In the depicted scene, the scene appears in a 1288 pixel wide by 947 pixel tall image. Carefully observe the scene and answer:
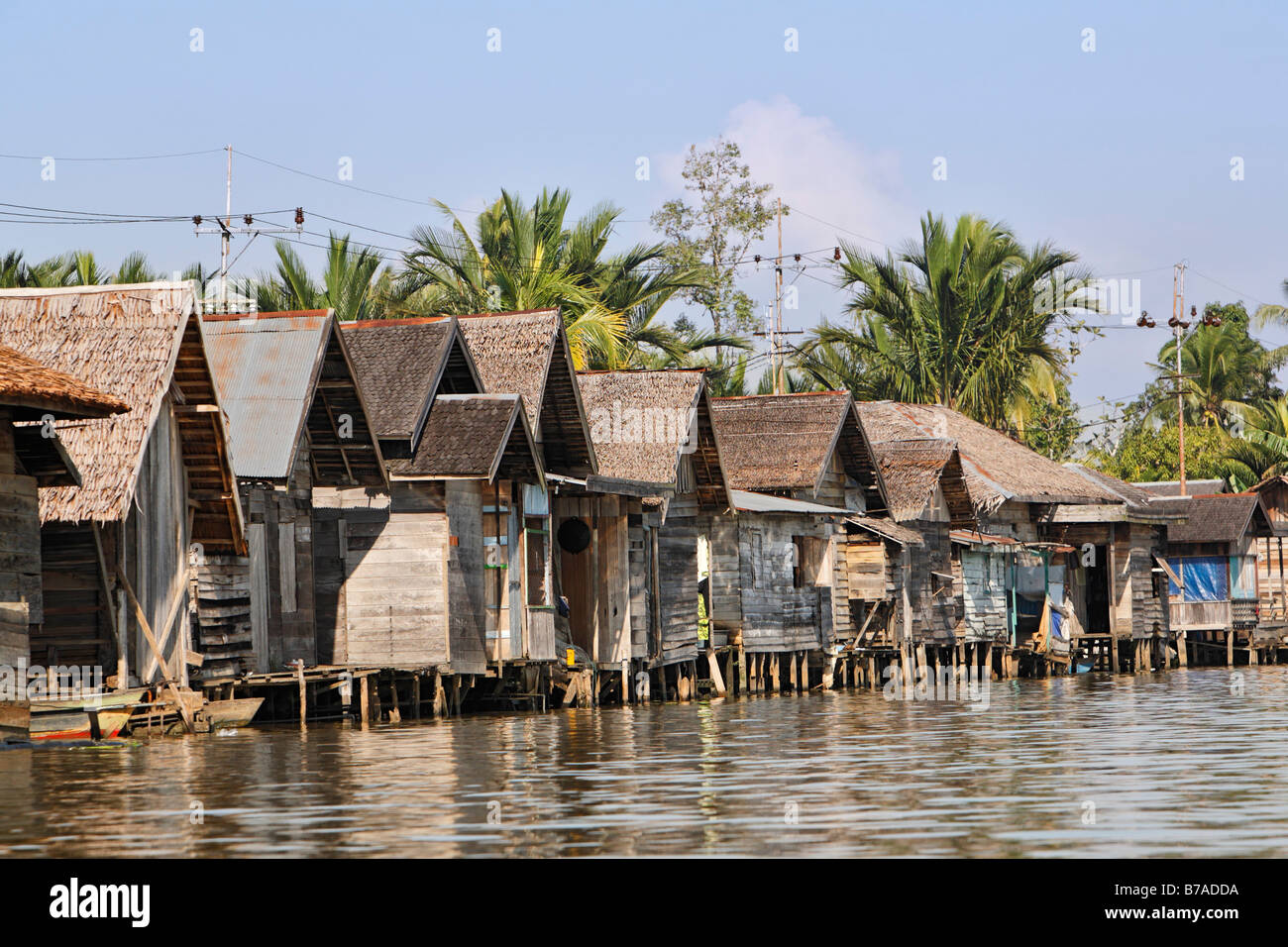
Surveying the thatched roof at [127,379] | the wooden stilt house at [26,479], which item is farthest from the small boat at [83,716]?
the thatched roof at [127,379]

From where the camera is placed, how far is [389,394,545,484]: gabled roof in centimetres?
2400

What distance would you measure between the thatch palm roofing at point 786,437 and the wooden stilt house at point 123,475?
16625mm

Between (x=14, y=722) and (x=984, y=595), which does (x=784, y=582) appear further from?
(x=14, y=722)

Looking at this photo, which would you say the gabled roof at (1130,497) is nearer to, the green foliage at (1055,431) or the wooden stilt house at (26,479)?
the green foliage at (1055,431)

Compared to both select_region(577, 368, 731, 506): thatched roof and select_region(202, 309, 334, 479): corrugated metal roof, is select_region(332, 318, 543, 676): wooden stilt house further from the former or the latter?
select_region(577, 368, 731, 506): thatched roof

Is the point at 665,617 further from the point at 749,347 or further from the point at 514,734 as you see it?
the point at 749,347

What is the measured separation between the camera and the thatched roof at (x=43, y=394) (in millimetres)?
16766

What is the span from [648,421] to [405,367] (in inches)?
277

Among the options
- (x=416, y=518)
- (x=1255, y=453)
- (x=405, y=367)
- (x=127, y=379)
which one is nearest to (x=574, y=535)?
(x=416, y=518)

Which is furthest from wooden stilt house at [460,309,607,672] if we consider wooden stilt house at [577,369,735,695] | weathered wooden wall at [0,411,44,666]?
weathered wooden wall at [0,411,44,666]

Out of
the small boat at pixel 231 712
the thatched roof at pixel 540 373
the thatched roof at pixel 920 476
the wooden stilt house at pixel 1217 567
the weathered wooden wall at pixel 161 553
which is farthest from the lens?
the wooden stilt house at pixel 1217 567

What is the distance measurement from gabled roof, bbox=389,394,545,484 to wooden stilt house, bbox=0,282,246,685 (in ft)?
12.0

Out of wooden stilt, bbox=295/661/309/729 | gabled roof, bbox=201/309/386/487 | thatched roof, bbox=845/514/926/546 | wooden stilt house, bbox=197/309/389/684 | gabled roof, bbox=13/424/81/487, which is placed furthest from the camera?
thatched roof, bbox=845/514/926/546
